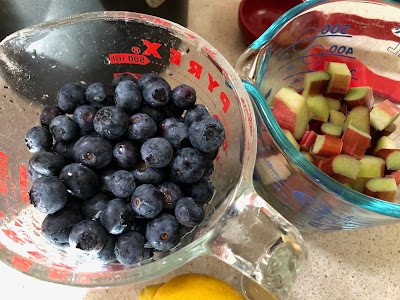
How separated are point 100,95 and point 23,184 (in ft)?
0.61

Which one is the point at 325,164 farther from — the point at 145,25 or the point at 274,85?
the point at 145,25

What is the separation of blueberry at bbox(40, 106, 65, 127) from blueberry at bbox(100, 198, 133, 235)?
0.58 ft

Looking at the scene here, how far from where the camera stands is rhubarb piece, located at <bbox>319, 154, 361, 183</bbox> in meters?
0.54

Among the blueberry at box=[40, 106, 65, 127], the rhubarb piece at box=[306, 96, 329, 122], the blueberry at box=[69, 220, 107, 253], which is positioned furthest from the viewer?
the rhubarb piece at box=[306, 96, 329, 122]

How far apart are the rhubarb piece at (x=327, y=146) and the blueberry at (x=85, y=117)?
1.15 feet

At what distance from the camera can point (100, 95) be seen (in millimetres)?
507

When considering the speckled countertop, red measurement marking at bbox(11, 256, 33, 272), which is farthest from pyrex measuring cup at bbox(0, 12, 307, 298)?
the speckled countertop

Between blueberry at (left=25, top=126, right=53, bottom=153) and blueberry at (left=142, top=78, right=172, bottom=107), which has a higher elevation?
blueberry at (left=142, top=78, right=172, bottom=107)

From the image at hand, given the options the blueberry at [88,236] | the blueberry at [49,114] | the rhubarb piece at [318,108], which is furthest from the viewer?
the rhubarb piece at [318,108]

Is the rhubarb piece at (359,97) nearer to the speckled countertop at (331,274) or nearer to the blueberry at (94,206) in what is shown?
the speckled countertop at (331,274)

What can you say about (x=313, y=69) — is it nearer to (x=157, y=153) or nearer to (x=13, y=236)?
(x=157, y=153)

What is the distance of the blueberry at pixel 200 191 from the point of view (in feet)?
1.55

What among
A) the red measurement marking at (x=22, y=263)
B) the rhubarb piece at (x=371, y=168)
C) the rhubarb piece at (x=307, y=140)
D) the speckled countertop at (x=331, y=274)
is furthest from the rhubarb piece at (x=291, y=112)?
the red measurement marking at (x=22, y=263)

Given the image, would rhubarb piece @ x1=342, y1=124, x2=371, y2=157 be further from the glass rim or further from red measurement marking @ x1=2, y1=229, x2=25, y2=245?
red measurement marking @ x1=2, y1=229, x2=25, y2=245
